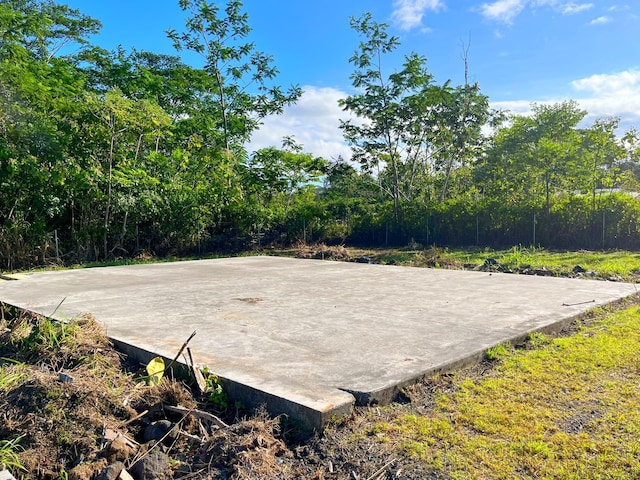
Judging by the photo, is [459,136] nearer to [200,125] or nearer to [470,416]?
[200,125]

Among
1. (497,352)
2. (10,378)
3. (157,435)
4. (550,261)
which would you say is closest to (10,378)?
(10,378)

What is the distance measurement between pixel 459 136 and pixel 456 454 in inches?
580

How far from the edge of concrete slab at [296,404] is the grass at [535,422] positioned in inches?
7.5

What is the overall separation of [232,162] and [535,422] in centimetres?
1247

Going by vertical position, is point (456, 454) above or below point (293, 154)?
below

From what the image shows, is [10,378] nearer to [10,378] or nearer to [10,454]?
[10,378]

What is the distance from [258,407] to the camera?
231 cm

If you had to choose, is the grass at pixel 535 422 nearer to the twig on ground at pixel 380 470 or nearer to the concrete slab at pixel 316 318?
the twig on ground at pixel 380 470

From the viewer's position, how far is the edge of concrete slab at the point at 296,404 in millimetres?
2158

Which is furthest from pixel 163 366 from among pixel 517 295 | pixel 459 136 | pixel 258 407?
pixel 459 136

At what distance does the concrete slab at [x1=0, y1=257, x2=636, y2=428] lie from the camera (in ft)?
8.40

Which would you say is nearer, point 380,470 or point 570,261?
point 380,470

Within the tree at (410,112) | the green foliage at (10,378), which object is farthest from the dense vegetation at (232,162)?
the green foliage at (10,378)

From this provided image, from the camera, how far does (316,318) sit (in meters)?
4.08
